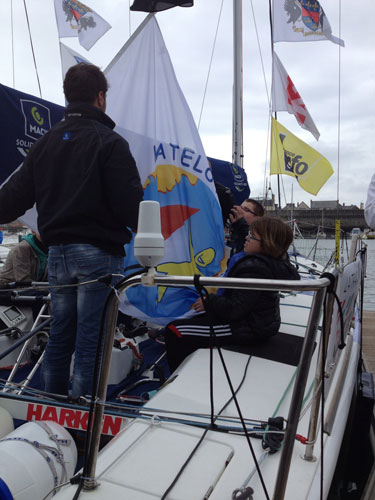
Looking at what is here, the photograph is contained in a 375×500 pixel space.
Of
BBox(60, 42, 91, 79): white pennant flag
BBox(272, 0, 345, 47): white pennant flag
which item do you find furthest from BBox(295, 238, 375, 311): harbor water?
BBox(60, 42, 91, 79): white pennant flag

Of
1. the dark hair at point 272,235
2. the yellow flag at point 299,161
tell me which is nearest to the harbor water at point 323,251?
the yellow flag at point 299,161

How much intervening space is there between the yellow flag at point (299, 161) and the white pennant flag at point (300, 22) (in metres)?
1.34

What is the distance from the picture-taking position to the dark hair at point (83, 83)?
1966 mm

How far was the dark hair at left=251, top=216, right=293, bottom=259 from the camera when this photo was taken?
2.32 m

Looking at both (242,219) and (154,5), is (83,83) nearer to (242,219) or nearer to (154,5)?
(154,5)

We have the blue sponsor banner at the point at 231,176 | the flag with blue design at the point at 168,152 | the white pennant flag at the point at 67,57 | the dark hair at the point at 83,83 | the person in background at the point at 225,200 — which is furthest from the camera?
the blue sponsor banner at the point at 231,176

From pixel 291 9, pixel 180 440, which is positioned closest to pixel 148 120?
pixel 180 440

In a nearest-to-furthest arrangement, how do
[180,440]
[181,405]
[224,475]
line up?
[224,475] < [180,440] < [181,405]

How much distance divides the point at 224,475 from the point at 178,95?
8.41ft

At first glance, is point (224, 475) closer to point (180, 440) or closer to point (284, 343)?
point (180, 440)

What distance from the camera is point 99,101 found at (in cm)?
203

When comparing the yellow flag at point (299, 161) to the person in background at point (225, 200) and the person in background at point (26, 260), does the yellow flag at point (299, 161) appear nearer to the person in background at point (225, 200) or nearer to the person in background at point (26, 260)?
the person in background at point (225, 200)

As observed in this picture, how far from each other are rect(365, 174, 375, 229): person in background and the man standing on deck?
1414 millimetres

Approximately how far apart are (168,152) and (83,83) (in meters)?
0.99
